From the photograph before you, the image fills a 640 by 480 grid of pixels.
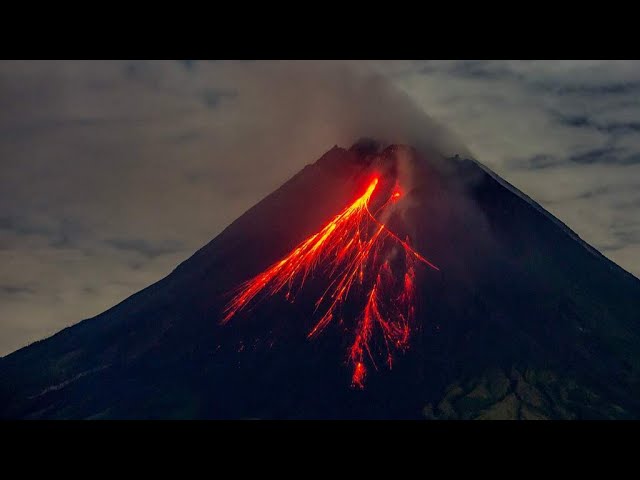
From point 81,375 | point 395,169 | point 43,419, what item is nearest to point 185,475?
point 43,419

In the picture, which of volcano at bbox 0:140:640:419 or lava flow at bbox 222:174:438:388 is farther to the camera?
lava flow at bbox 222:174:438:388

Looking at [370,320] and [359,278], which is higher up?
[359,278]

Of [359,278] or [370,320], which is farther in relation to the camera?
[359,278]

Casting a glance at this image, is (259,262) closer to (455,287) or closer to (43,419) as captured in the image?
(455,287)

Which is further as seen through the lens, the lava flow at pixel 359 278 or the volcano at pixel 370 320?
the lava flow at pixel 359 278
